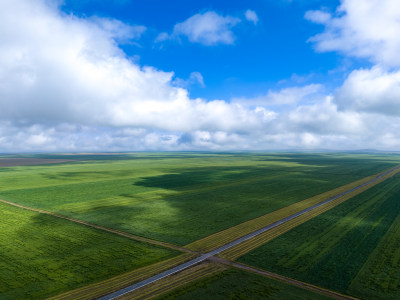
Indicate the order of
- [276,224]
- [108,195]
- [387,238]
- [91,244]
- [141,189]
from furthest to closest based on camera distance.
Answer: [141,189], [108,195], [276,224], [387,238], [91,244]

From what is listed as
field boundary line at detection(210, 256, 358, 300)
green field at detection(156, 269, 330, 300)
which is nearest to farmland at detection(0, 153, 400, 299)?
green field at detection(156, 269, 330, 300)

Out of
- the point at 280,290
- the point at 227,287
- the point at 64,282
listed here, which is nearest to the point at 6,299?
the point at 64,282

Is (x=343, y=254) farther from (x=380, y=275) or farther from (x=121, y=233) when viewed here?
(x=121, y=233)

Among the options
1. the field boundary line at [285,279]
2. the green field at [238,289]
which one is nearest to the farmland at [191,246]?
the green field at [238,289]

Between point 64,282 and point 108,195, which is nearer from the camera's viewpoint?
point 64,282

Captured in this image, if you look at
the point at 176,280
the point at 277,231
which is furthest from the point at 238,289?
the point at 277,231

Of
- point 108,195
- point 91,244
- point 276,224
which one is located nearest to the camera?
point 91,244

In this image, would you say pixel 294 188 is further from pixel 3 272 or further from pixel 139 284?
pixel 3 272
